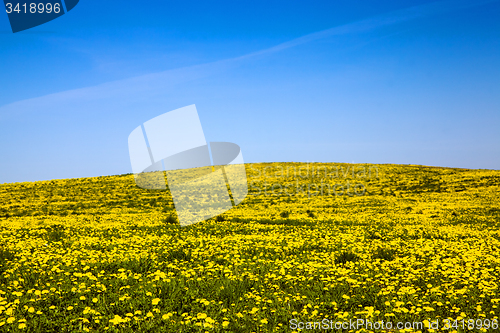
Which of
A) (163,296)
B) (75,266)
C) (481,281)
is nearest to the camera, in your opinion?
(163,296)

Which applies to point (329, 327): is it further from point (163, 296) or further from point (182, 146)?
point (182, 146)

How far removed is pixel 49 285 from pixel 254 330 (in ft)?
16.2

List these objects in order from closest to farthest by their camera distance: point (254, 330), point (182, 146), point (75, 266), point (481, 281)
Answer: point (254, 330), point (481, 281), point (75, 266), point (182, 146)

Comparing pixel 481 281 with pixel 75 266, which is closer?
pixel 481 281

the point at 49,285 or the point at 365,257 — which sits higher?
the point at 49,285

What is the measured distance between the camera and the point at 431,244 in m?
12.1

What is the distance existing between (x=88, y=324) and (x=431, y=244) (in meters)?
11.6

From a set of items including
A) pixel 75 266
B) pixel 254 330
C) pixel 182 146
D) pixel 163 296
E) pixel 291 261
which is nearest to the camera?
pixel 254 330

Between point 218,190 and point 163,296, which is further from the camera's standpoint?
point 218,190

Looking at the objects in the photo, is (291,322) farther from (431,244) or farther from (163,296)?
(431,244)

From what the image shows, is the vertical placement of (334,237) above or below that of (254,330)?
below

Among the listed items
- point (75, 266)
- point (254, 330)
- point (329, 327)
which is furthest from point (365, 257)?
point (75, 266)

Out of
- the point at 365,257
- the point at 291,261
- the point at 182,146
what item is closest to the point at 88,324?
the point at 291,261

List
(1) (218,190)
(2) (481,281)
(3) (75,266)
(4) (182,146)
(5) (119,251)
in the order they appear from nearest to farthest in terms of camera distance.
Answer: (2) (481,281) → (3) (75,266) → (5) (119,251) → (4) (182,146) → (1) (218,190)
